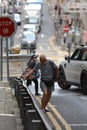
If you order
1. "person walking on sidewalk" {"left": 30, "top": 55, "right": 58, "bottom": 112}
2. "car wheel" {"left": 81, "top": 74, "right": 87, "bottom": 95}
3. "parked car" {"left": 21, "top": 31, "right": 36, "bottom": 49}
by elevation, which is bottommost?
"parked car" {"left": 21, "top": 31, "right": 36, "bottom": 49}

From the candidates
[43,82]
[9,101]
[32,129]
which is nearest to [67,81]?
[9,101]

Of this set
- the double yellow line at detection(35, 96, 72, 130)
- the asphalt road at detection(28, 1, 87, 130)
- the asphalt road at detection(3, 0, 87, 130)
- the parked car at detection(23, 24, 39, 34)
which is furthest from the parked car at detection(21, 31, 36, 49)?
the double yellow line at detection(35, 96, 72, 130)

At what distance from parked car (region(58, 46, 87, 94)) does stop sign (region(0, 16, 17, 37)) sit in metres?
2.97

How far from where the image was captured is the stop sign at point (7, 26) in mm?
19922

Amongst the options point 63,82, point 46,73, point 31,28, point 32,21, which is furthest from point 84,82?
point 32,21

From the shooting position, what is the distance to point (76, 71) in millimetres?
21141

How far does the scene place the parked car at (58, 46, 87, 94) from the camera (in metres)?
20.3

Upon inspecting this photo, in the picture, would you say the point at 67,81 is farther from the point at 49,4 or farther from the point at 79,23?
the point at 49,4

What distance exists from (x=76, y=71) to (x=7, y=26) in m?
3.38

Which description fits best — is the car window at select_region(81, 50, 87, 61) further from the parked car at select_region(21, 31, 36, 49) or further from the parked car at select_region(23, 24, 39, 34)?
the parked car at select_region(23, 24, 39, 34)

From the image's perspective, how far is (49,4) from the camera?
5477 inches

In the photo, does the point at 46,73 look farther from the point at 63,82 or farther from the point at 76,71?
the point at 63,82

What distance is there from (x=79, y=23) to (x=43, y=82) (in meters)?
70.2

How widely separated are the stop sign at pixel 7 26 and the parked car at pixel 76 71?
297 cm
